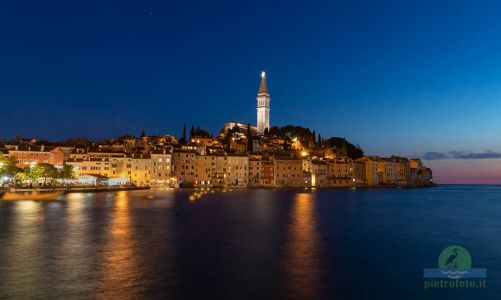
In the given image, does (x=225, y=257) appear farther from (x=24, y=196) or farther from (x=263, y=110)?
(x=263, y=110)

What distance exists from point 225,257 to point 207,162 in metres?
68.4

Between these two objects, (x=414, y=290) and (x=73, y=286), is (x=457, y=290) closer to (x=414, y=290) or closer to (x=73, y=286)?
(x=414, y=290)

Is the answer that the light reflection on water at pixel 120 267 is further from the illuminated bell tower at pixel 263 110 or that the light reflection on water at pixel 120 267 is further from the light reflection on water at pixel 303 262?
the illuminated bell tower at pixel 263 110

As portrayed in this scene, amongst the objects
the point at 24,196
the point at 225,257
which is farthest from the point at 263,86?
the point at 225,257

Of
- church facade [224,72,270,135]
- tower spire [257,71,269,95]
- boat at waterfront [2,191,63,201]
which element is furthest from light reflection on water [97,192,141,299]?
tower spire [257,71,269,95]

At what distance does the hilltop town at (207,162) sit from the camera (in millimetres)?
63850

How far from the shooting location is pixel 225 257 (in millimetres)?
15180

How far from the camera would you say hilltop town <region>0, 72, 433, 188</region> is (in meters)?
63.8

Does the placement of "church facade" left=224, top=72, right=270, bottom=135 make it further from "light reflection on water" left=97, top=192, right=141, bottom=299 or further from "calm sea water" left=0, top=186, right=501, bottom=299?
"light reflection on water" left=97, top=192, right=141, bottom=299

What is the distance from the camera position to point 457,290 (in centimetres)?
1139

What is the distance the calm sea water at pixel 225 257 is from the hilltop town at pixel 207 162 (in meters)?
35.3

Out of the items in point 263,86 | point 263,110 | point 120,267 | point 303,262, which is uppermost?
point 263,86

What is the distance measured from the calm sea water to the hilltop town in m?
35.3

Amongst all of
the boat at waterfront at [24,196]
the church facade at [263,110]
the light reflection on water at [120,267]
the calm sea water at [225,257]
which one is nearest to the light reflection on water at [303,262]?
the calm sea water at [225,257]
